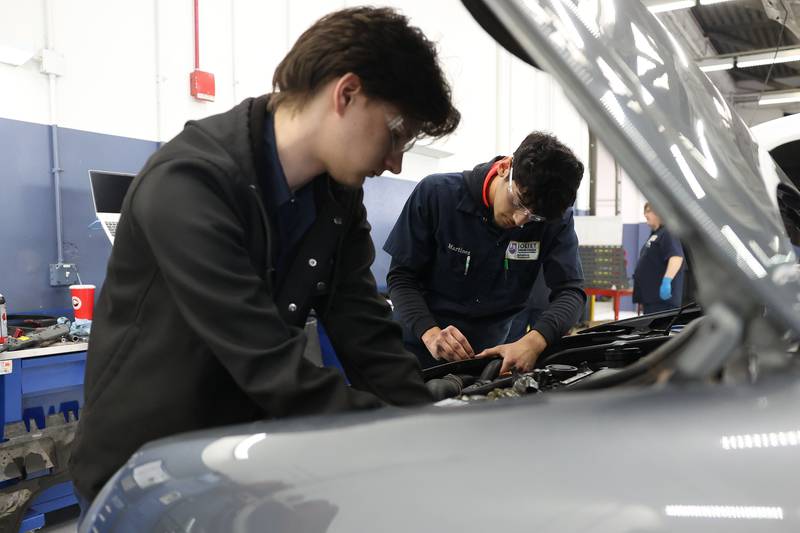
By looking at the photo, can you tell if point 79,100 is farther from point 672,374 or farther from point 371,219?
point 672,374

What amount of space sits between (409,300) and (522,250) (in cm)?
46

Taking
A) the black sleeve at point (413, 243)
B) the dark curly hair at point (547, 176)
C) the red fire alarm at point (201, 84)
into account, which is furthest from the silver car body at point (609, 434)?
the red fire alarm at point (201, 84)

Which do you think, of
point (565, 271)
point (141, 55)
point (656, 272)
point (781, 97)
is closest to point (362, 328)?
point (565, 271)

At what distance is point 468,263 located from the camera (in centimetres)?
210

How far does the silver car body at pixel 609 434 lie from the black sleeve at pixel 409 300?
1.34 m

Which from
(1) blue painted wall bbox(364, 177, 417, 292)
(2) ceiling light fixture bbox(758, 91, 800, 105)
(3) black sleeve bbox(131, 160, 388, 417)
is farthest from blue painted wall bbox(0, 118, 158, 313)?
(2) ceiling light fixture bbox(758, 91, 800, 105)

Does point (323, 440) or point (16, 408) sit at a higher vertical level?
point (323, 440)

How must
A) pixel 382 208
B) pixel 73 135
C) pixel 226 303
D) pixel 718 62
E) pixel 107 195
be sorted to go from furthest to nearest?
pixel 718 62
pixel 382 208
pixel 73 135
pixel 107 195
pixel 226 303

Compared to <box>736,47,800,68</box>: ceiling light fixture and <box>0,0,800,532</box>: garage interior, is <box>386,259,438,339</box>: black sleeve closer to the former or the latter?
<box>0,0,800,532</box>: garage interior

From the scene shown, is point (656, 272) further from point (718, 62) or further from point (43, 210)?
point (718, 62)

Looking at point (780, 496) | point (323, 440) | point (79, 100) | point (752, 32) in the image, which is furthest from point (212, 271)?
point (752, 32)

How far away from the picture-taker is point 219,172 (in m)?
0.86

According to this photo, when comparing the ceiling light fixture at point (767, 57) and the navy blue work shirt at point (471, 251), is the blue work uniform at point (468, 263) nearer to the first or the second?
the navy blue work shirt at point (471, 251)

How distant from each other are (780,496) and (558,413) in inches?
7.3
